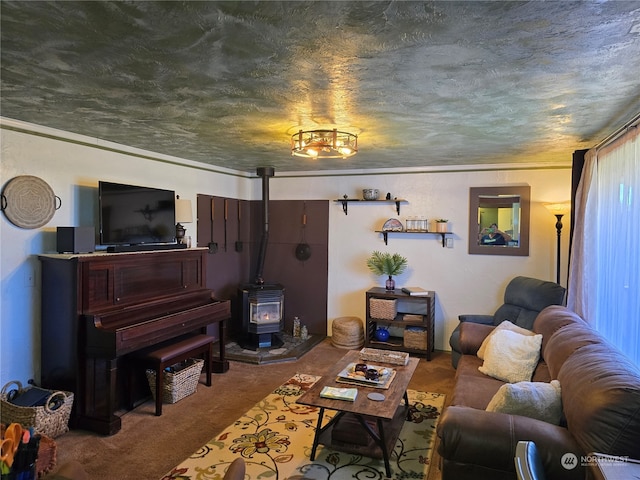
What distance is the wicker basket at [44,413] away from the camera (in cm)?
274

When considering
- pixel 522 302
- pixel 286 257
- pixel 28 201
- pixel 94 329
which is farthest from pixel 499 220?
pixel 28 201

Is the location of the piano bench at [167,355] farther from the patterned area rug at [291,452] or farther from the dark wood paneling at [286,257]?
the dark wood paneling at [286,257]

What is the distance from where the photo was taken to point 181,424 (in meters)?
3.17

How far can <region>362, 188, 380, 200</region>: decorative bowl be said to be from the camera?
17.1 feet

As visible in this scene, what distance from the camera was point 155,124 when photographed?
10.0 feet

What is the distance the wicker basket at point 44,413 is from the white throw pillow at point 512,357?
314 cm

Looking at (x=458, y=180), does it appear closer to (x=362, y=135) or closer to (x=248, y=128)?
(x=362, y=135)

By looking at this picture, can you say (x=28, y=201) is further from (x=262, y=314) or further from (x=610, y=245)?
(x=610, y=245)

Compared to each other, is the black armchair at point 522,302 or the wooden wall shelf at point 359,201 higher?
the wooden wall shelf at point 359,201

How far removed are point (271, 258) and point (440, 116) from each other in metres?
3.66

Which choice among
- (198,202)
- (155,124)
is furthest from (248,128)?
(198,202)
